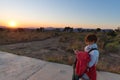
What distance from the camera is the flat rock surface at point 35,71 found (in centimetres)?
542

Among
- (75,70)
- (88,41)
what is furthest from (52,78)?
(88,41)

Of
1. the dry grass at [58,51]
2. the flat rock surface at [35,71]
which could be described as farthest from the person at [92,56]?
the dry grass at [58,51]

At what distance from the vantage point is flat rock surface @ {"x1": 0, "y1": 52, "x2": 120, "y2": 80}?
17.8ft

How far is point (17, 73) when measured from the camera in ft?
18.6

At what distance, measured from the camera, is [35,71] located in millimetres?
5871

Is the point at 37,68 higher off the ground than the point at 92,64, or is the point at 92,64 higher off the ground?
the point at 92,64

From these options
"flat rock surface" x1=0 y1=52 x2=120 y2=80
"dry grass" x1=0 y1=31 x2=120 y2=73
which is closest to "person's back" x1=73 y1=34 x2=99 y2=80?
"flat rock surface" x1=0 y1=52 x2=120 y2=80

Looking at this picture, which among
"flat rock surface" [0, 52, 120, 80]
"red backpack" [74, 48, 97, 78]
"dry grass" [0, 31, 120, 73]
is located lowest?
"dry grass" [0, 31, 120, 73]

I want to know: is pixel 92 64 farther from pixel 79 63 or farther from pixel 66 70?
pixel 66 70

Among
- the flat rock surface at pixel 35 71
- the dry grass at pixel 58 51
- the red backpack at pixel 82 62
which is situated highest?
the red backpack at pixel 82 62

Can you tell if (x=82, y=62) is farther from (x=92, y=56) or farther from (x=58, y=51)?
(x=58, y=51)

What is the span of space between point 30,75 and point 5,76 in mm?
607

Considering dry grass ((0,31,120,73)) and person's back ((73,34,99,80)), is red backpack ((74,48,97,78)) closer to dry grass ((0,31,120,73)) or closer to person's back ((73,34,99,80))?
person's back ((73,34,99,80))

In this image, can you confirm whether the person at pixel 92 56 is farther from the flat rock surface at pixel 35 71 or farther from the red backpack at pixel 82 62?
the flat rock surface at pixel 35 71
